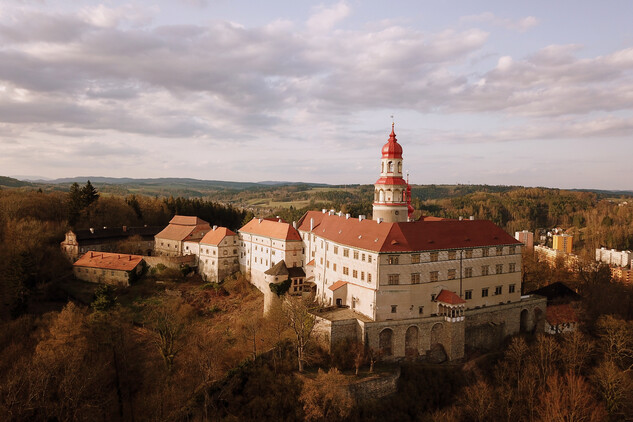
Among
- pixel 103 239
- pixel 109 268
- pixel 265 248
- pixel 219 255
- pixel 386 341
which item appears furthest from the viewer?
pixel 103 239

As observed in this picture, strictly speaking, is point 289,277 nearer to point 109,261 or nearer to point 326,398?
point 326,398

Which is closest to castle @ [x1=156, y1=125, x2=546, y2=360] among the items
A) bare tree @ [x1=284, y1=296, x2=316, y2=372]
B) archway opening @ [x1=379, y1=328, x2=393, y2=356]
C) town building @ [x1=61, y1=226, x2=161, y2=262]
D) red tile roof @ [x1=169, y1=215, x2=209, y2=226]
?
archway opening @ [x1=379, y1=328, x2=393, y2=356]

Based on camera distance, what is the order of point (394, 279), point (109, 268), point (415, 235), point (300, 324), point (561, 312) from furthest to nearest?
point (109, 268)
point (561, 312)
point (415, 235)
point (394, 279)
point (300, 324)

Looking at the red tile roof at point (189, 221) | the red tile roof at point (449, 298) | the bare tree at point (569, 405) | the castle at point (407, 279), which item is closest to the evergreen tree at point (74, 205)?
the red tile roof at point (189, 221)

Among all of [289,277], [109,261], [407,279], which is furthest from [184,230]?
[407,279]

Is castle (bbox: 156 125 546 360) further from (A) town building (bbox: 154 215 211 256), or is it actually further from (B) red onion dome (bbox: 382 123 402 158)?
Answer: (A) town building (bbox: 154 215 211 256)
